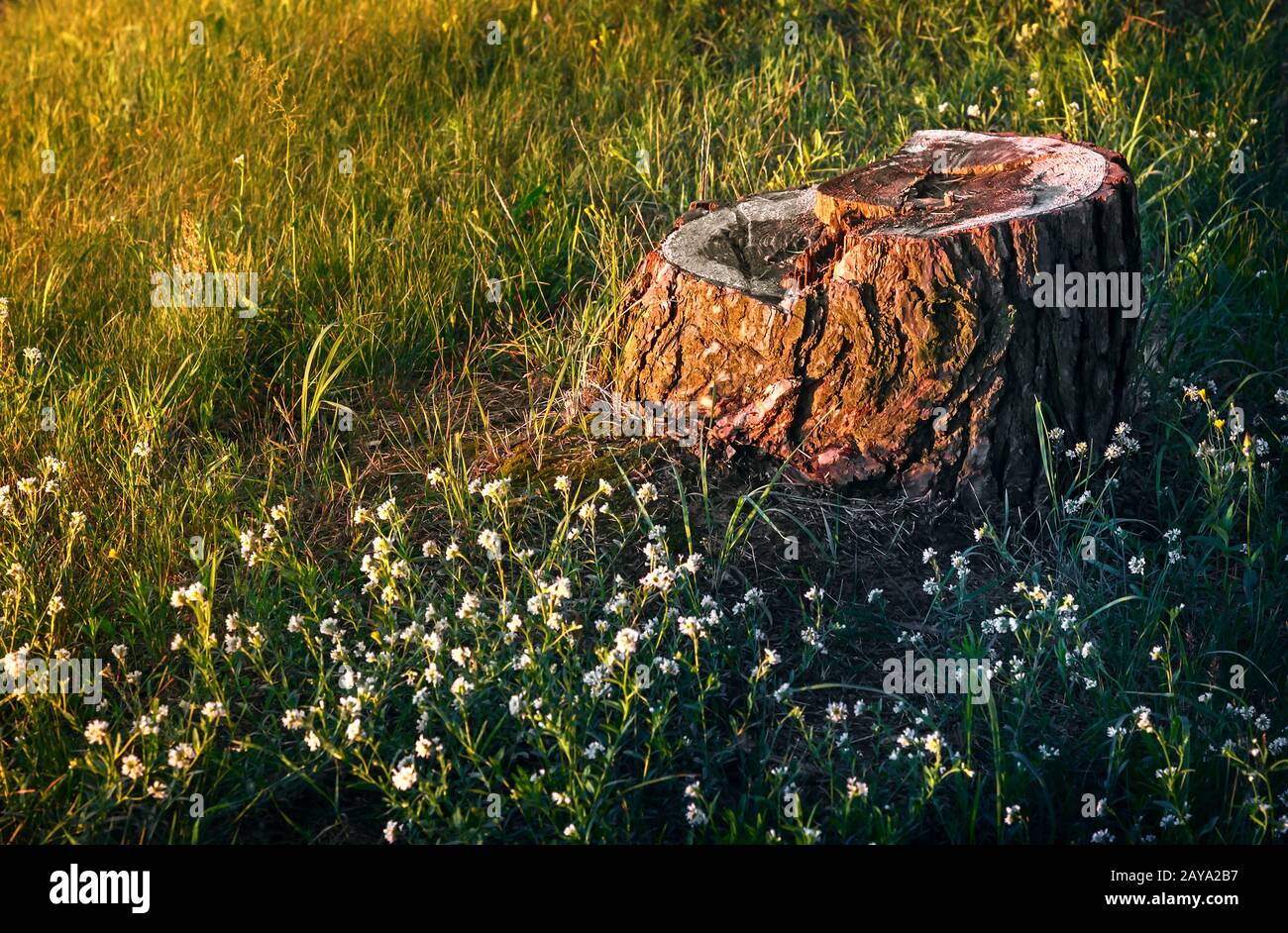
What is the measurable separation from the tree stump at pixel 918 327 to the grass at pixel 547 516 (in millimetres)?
154

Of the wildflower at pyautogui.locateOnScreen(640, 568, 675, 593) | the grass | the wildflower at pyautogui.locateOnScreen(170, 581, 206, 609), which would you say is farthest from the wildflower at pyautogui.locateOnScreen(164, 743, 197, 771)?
the wildflower at pyautogui.locateOnScreen(640, 568, 675, 593)

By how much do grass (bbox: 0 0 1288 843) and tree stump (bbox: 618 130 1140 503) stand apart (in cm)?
15

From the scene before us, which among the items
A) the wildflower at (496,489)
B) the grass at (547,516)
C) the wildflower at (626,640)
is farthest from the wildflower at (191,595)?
the wildflower at (626,640)

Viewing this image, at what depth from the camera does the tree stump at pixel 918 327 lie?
10.3 feet

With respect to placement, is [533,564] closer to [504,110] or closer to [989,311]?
[989,311]

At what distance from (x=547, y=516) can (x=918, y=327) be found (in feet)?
3.72

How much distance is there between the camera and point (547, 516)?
10.8 ft

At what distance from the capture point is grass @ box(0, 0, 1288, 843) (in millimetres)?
2562

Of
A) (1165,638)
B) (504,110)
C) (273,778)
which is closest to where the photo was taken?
(273,778)

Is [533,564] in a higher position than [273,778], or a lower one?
higher

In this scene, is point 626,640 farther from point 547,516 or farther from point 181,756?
point 181,756
